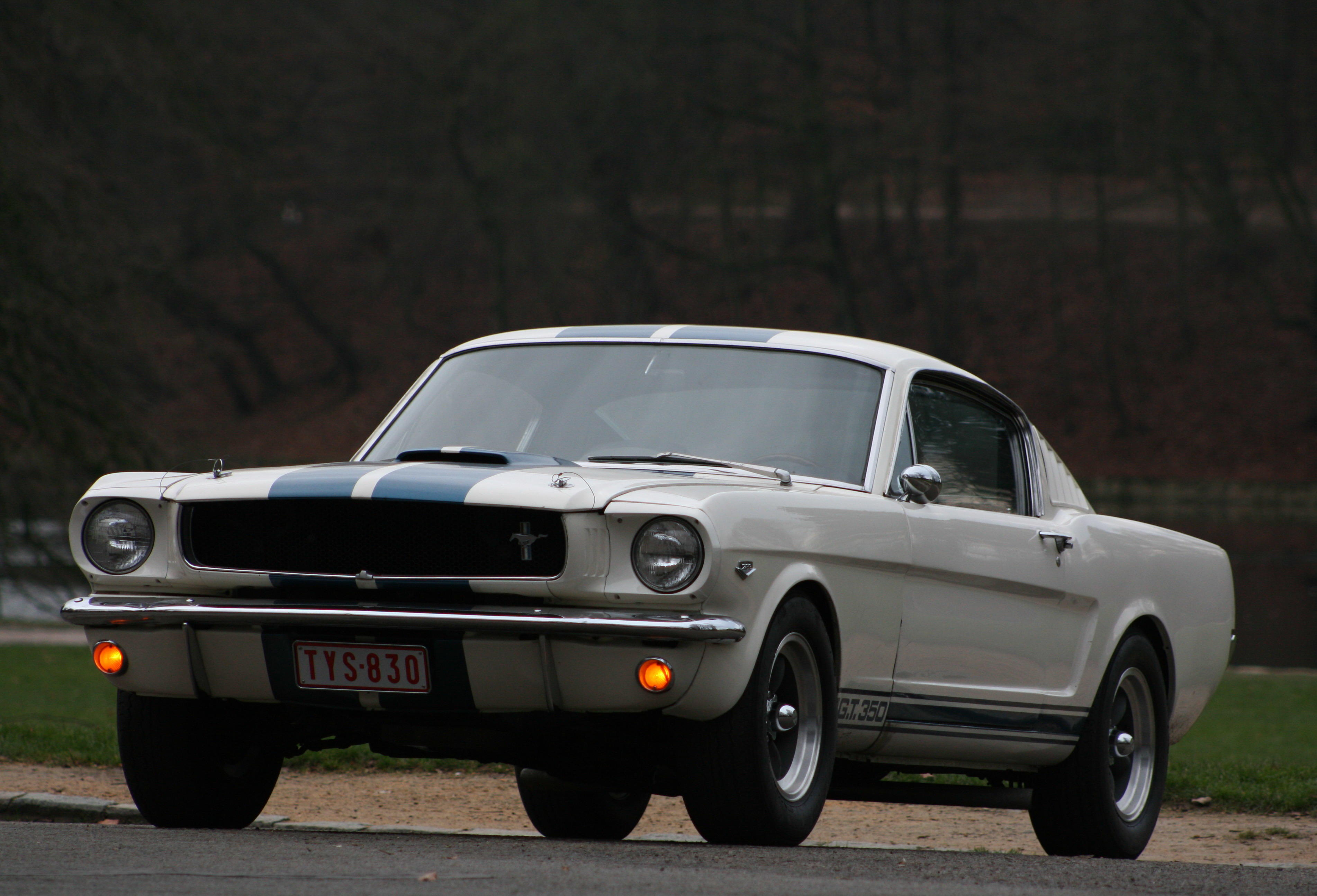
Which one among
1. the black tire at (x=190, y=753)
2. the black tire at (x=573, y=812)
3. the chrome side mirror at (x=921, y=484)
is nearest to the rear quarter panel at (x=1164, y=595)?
the chrome side mirror at (x=921, y=484)

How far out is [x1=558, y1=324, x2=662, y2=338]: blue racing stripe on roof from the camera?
6.26 meters

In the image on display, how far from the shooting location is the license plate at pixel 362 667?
4.79 m

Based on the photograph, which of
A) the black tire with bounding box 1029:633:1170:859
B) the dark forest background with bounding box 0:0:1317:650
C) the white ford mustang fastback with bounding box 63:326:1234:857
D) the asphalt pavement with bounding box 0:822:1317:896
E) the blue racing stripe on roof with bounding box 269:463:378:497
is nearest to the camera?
the asphalt pavement with bounding box 0:822:1317:896

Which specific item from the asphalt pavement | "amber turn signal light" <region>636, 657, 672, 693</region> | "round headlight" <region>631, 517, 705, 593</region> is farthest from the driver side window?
"amber turn signal light" <region>636, 657, 672, 693</region>

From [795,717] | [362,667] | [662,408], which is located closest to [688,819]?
[662,408]

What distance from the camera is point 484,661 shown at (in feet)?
15.5

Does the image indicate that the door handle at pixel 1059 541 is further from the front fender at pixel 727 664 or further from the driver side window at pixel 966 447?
the front fender at pixel 727 664

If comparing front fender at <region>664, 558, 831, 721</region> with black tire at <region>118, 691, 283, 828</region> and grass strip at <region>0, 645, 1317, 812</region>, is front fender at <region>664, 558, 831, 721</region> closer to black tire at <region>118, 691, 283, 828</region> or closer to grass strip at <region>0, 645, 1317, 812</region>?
black tire at <region>118, 691, 283, 828</region>

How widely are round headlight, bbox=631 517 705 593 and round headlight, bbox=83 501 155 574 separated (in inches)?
58.2

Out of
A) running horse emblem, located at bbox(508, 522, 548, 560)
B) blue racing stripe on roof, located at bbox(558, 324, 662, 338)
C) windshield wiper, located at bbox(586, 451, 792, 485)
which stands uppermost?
blue racing stripe on roof, located at bbox(558, 324, 662, 338)

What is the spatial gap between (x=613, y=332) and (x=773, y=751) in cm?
187

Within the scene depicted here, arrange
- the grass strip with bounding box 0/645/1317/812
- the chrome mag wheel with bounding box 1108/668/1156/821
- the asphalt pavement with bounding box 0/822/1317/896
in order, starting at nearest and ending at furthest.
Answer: the asphalt pavement with bounding box 0/822/1317/896, the chrome mag wheel with bounding box 1108/668/1156/821, the grass strip with bounding box 0/645/1317/812

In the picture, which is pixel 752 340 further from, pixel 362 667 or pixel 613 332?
pixel 362 667

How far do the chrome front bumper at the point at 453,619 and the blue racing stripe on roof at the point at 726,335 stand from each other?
169 centimetres
